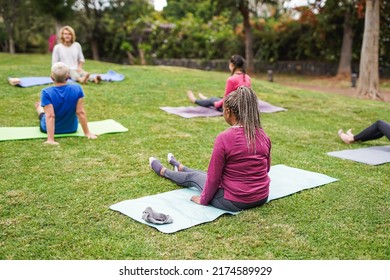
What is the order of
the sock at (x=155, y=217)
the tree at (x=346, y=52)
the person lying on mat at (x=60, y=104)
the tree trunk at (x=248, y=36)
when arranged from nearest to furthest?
the sock at (x=155, y=217) < the person lying on mat at (x=60, y=104) < the tree at (x=346, y=52) < the tree trunk at (x=248, y=36)

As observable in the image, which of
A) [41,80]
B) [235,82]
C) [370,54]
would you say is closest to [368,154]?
[235,82]

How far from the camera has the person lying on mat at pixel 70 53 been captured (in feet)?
27.3

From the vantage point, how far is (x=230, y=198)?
3223 mm

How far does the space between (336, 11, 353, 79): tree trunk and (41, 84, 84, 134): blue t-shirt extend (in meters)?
15.4

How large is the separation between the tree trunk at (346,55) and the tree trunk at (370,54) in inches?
245

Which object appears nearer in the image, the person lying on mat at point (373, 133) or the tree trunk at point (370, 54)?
the person lying on mat at point (373, 133)

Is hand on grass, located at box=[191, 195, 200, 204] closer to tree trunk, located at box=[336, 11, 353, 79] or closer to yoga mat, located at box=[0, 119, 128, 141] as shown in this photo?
yoga mat, located at box=[0, 119, 128, 141]

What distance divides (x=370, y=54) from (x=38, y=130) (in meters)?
9.79

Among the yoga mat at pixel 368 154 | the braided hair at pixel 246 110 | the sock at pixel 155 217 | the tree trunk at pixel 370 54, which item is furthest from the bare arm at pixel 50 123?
the tree trunk at pixel 370 54

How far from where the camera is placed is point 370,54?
12016 mm

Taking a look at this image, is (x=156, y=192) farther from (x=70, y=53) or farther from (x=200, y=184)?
(x=70, y=53)

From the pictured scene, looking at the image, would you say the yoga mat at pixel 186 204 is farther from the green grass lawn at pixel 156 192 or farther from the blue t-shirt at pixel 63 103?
the blue t-shirt at pixel 63 103

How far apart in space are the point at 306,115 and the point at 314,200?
4.51 metres

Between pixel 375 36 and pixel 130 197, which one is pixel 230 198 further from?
pixel 375 36
